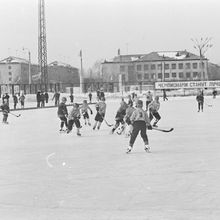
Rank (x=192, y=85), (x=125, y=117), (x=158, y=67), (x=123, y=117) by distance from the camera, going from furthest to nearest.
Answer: (x=158, y=67) → (x=192, y=85) → (x=123, y=117) → (x=125, y=117)

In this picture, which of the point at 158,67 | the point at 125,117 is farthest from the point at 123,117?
the point at 158,67

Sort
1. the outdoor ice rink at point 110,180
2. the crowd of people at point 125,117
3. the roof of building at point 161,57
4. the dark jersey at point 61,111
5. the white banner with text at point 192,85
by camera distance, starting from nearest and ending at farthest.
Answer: the outdoor ice rink at point 110,180 → the crowd of people at point 125,117 → the dark jersey at point 61,111 → the white banner with text at point 192,85 → the roof of building at point 161,57

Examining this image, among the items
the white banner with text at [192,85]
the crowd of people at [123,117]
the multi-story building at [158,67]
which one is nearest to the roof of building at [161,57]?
the multi-story building at [158,67]

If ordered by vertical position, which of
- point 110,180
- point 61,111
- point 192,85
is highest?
point 192,85

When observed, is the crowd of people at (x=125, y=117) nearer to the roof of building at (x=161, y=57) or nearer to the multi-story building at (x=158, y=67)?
the multi-story building at (x=158, y=67)

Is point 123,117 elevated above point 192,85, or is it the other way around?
→ point 192,85

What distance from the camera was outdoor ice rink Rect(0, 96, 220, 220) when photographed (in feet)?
19.6

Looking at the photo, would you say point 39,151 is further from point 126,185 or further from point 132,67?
point 132,67

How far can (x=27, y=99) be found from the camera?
52562mm

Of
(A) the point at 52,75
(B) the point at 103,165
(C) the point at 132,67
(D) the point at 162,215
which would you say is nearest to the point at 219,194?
(D) the point at 162,215

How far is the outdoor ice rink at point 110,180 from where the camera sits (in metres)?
5.97

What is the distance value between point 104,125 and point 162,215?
15.1 meters

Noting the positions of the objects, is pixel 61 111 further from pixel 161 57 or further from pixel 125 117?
pixel 161 57

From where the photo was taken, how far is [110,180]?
8031 millimetres
